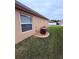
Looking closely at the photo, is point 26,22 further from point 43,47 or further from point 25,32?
point 43,47

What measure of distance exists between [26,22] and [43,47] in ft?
1.02

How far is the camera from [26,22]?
5.00ft

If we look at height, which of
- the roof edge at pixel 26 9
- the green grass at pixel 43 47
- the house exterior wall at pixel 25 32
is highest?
the roof edge at pixel 26 9

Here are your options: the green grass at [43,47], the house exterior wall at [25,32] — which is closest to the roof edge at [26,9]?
the house exterior wall at [25,32]

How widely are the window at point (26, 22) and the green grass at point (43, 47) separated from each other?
0.11m

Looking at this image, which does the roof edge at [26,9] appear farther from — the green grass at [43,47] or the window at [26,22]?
the green grass at [43,47]

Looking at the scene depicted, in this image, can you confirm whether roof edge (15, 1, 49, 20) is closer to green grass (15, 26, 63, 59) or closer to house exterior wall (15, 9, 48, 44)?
house exterior wall (15, 9, 48, 44)

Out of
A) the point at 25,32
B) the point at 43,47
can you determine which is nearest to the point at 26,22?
the point at 25,32

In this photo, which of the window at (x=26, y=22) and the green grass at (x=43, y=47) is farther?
the window at (x=26, y=22)

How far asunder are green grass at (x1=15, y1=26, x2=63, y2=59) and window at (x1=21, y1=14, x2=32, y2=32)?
0.38ft

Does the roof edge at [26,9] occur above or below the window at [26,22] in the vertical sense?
above

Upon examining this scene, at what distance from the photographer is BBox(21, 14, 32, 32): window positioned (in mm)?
1513

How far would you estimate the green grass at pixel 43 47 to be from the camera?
1.41 meters
